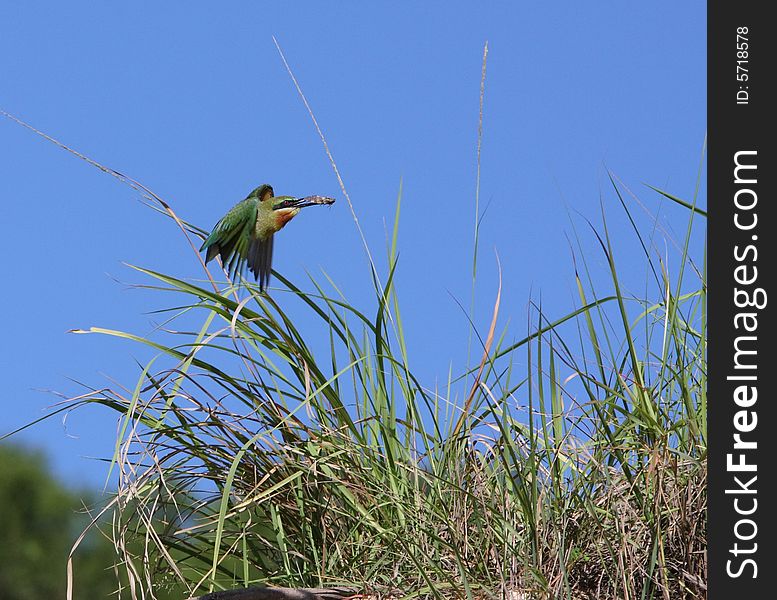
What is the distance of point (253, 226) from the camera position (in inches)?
130

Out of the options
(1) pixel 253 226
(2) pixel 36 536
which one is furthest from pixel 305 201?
(2) pixel 36 536

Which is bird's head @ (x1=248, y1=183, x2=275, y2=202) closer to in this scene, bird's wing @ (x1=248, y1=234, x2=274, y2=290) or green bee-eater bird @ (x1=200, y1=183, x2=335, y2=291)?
green bee-eater bird @ (x1=200, y1=183, x2=335, y2=291)

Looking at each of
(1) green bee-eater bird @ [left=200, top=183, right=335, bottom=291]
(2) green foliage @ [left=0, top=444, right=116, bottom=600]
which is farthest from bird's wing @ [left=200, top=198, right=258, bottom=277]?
(2) green foliage @ [left=0, top=444, right=116, bottom=600]

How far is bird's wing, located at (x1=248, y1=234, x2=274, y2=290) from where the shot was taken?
2.99 metres

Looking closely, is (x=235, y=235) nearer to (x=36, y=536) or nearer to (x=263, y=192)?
(x=263, y=192)

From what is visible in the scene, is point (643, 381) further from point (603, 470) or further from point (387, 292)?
point (387, 292)

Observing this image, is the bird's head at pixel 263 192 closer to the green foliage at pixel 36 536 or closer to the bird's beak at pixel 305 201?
the bird's beak at pixel 305 201

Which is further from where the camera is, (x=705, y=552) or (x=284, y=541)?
(x=284, y=541)

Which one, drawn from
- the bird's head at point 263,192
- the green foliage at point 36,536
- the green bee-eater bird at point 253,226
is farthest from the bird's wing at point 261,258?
the green foliage at point 36,536

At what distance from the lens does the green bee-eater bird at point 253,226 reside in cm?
318

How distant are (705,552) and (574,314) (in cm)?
66

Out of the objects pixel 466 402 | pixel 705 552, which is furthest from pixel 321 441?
pixel 705 552

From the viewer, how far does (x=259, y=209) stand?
11.0ft

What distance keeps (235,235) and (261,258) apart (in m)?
0.20
